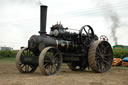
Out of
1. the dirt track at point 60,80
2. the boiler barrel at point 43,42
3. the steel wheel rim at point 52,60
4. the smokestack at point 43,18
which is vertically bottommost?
the dirt track at point 60,80

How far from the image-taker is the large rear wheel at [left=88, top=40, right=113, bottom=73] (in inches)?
415

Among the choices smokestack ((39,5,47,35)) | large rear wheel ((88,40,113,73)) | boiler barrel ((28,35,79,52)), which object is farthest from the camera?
large rear wheel ((88,40,113,73))

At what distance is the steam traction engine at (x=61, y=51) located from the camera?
9.12 meters

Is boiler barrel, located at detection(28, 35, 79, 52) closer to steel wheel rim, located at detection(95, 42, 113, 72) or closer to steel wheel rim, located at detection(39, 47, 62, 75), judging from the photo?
steel wheel rim, located at detection(39, 47, 62, 75)

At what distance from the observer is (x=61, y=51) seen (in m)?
10.3

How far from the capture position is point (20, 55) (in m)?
9.62

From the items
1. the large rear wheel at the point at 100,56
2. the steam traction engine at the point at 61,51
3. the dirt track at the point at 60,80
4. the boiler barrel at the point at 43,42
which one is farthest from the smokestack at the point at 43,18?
the large rear wheel at the point at 100,56

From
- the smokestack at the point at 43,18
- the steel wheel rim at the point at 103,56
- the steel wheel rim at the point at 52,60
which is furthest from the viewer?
the steel wheel rim at the point at 103,56

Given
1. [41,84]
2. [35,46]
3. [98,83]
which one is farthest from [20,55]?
[98,83]

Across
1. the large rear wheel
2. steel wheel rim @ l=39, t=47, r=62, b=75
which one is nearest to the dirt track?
steel wheel rim @ l=39, t=47, r=62, b=75

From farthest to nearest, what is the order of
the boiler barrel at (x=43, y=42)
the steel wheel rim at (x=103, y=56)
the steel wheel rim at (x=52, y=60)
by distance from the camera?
the steel wheel rim at (x=103, y=56) < the boiler barrel at (x=43, y=42) < the steel wheel rim at (x=52, y=60)

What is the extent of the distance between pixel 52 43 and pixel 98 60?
2.81 meters

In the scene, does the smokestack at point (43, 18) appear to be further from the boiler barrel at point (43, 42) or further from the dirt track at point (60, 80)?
the dirt track at point (60, 80)

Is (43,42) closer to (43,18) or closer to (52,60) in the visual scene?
(52,60)
